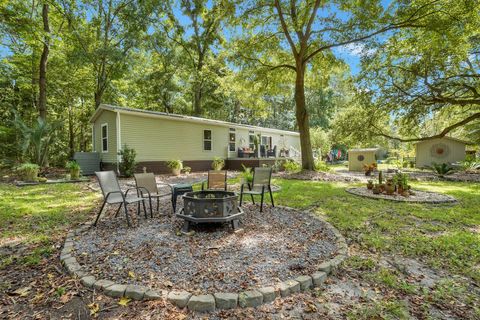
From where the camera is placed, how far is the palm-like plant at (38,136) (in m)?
10.4

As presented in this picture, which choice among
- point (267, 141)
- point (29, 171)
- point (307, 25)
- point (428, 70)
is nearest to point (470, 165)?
point (428, 70)

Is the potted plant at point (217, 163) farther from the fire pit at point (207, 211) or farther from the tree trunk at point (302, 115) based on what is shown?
the fire pit at point (207, 211)

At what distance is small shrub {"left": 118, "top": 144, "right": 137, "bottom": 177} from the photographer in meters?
10.6

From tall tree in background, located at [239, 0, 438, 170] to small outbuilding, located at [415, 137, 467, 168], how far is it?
35.2ft

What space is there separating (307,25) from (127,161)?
1009 centimetres

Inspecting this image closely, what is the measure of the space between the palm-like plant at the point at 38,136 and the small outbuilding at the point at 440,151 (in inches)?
877

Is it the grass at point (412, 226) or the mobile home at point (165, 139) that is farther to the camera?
the mobile home at point (165, 139)

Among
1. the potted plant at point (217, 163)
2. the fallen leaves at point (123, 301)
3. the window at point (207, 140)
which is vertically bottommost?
the fallen leaves at point (123, 301)

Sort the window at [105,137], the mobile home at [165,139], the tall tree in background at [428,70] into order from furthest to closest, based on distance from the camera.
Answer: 1. the window at [105,137]
2. the mobile home at [165,139]
3. the tall tree in background at [428,70]

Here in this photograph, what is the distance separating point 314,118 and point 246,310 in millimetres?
32936

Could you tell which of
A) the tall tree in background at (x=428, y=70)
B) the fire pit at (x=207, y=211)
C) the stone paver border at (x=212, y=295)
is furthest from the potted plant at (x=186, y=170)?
the stone paver border at (x=212, y=295)

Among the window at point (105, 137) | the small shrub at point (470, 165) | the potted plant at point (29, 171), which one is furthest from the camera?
the small shrub at point (470, 165)

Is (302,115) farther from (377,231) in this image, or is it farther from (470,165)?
(470,165)

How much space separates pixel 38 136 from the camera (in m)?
10.7
